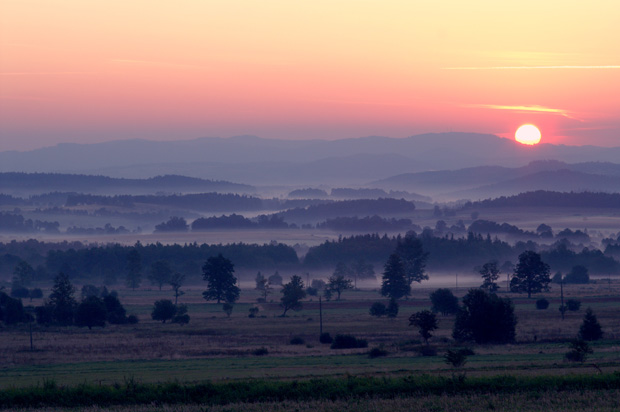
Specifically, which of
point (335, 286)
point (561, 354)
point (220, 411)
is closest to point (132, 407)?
point (220, 411)

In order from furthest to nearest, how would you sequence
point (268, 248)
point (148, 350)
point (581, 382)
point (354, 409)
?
1. point (268, 248)
2. point (148, 350)
3. point (581, 382)
4. point (354, 409)

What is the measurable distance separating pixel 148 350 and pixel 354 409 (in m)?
32.0

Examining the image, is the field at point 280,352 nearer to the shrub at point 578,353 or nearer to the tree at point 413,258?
the shrub at point 578,353

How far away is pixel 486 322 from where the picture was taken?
59.7 meters

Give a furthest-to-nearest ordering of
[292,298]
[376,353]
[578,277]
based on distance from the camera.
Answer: [578,277], [292,298], [376,353]

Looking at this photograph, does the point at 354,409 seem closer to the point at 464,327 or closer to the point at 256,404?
the point at 256,404

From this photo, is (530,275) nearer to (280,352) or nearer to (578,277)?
(578,277)

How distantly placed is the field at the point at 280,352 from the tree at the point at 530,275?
33.1ft

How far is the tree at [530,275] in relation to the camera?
107 metres

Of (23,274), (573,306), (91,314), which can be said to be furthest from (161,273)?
(573,306)

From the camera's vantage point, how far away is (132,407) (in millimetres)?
29203

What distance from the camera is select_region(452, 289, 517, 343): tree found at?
5919 centimetres

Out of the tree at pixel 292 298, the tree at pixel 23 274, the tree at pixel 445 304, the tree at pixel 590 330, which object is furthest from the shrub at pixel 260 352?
the tree at pixel 23 274

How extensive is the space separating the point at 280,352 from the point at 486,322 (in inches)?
639
